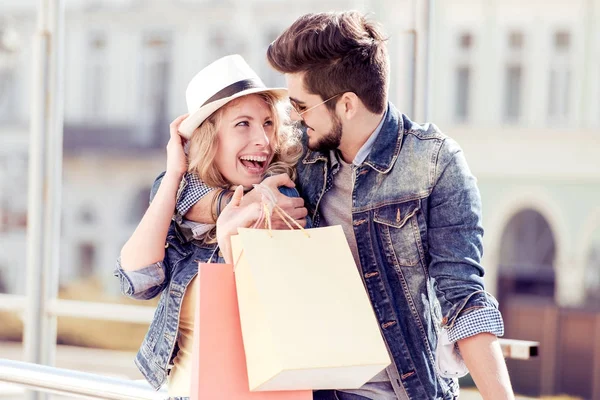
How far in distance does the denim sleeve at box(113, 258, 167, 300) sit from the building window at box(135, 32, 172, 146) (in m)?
15.9

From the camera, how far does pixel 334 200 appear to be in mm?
1831

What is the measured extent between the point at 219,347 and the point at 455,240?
0.45m

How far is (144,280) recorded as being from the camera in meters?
1.84

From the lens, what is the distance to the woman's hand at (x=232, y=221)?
1629 millimetres

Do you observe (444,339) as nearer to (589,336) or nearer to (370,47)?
(370,47)

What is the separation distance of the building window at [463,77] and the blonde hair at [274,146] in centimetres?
1444

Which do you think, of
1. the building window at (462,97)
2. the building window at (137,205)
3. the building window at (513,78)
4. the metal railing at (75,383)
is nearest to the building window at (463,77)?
the building window at (462,97)

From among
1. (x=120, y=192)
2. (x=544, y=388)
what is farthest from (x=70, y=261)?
(x=544, y=388)

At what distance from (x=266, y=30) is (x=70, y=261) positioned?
219 inches

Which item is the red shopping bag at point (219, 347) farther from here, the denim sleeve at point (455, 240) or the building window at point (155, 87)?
the building window at point (155, 87)

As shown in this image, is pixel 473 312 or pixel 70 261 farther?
pixel 70 261

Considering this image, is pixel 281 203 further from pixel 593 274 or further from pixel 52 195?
pixel 593 274

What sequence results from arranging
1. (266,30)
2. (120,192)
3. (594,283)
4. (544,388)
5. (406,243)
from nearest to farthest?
(406,243), (544,388), (594,283), (266,30), (120,192)

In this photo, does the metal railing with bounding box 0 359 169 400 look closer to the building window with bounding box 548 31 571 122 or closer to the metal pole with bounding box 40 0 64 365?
the metal pole with bounding box 40 0 64 365
